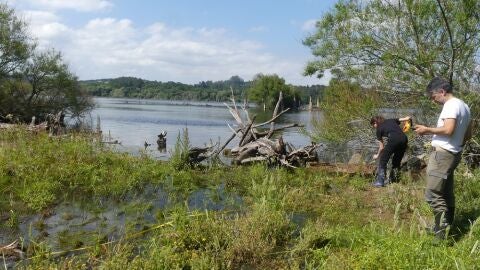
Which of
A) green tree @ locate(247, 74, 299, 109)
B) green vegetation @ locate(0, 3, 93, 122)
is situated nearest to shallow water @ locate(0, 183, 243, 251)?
green vegetation @ locate(0, 3, 93, 122)

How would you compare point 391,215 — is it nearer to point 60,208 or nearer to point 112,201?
point 112,201

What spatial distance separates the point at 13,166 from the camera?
902 centimetres

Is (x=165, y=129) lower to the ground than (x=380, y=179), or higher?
lower

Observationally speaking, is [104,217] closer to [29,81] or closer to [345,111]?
[345,111]

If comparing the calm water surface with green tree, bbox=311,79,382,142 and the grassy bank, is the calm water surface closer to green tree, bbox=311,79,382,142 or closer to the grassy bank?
green tree, bbox=311,79,382,142

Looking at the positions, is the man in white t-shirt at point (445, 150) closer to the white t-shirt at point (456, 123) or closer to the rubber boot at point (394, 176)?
the white t-shirt at point (456, 123)

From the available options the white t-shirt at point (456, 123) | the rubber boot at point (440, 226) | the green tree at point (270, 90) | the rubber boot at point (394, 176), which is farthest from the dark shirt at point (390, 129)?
the green tree at point (270, 90)

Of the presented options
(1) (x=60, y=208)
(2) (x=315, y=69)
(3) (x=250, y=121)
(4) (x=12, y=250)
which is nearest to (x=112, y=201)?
(1) (x=60, y=208)

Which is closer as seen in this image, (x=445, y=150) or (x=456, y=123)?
(x=456, y=123)

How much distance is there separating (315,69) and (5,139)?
28.8 ft

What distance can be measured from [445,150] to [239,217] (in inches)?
121

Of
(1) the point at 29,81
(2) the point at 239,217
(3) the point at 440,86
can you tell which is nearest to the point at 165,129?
(1) the point at 29,81

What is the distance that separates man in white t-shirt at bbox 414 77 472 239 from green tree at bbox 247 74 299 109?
293ft

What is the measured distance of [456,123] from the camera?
5621 millimetres
